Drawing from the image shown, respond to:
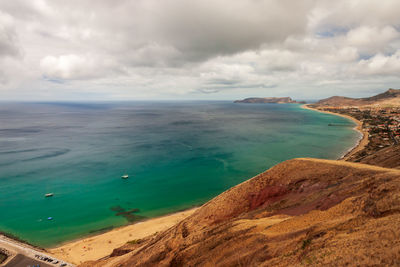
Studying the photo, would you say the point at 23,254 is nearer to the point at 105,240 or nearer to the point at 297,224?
the point at 105,240

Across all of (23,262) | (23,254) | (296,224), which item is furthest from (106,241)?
(296,224)

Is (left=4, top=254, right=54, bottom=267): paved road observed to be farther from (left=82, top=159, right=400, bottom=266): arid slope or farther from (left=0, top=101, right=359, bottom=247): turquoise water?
(left=82, top=159, right=400, bottom=266): arid slope

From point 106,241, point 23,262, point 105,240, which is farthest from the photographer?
point 105,240

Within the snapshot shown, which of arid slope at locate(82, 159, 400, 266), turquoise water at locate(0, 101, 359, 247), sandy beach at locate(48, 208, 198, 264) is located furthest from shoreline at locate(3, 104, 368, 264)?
arid slope at locate(82, 159, 400, 266)

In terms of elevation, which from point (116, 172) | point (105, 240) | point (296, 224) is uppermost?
point (296, 224)

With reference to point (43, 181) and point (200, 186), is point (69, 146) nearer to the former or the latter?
point (43, 181)

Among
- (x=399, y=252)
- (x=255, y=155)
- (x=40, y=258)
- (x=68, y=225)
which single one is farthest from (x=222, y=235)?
(x=255, y=155)

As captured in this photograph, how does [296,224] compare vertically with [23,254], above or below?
above

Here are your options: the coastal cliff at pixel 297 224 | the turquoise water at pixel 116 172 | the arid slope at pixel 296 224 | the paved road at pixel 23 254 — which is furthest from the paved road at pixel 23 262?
the arid slope at pixel 296 224
